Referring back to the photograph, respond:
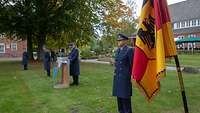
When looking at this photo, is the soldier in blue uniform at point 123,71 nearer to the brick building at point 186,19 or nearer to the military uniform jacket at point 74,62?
the military uniform jacket at point 74,62

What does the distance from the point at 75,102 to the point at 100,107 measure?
1.26m

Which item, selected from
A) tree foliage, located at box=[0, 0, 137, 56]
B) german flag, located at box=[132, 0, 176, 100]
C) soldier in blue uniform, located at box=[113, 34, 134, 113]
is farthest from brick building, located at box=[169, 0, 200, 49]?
german flag, located at box=[132, 0, 176, 100]

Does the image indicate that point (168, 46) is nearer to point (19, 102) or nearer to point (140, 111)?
point (140, 111)

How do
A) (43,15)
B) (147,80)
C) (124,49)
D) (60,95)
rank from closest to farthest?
(147,80) → (124,49) → (60,95) → (43,15)

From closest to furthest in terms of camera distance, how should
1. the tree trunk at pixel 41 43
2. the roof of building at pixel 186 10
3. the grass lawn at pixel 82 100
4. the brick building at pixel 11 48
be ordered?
the grass lawn at pixel 82 100
the tree trunk at pixel 41 43
the brick building at pixel 11 48
the roof of building at pixel 186 10

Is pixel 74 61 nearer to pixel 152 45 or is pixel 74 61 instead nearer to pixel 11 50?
pixel 152 45

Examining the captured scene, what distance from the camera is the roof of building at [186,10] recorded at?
85.6 meters

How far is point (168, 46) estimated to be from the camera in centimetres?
655

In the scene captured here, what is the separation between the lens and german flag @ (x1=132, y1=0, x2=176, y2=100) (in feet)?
21.0

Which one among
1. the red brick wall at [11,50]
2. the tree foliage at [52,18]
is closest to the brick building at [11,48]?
the red brick wall at [11,50]

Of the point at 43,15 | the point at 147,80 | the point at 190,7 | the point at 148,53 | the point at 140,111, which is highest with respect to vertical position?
the point at 190,7

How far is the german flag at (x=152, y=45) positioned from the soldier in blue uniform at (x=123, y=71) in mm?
2477

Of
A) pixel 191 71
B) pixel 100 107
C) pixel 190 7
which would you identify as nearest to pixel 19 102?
pixel 100 107

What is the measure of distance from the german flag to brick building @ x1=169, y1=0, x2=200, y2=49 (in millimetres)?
73017
